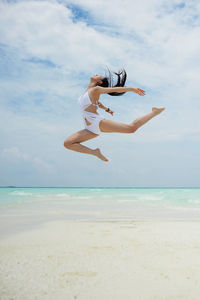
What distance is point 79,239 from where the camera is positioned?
6207 mm

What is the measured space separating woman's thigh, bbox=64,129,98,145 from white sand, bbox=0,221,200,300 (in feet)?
6.00

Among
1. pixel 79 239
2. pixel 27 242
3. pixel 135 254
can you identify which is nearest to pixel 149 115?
pixel 135 254

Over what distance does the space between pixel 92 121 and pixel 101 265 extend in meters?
2.12

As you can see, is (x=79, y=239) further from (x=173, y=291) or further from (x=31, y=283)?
(x=173, y=291)

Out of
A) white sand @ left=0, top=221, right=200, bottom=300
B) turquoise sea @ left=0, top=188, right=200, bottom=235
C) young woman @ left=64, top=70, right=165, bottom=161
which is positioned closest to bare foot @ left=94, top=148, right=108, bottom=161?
young woman @ left=64, top=70, right=165, bottom=161

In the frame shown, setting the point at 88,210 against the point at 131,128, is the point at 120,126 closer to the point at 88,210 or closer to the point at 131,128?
the point at 131,128

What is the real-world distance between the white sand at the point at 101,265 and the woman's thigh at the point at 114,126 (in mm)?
1985

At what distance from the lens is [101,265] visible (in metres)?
4.40

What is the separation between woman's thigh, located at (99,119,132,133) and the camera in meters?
4.58

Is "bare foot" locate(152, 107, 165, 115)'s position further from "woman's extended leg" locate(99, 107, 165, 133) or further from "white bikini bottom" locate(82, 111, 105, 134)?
"white bikini bottom" locate(82, 111, 105, 134)

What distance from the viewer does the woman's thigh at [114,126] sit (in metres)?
4.58

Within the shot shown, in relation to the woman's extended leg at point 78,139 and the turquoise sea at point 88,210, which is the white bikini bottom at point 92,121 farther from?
the turquoise sea at point 88,210

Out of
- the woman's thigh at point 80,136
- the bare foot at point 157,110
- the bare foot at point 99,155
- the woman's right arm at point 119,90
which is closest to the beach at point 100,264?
the bare foot at point 99,155

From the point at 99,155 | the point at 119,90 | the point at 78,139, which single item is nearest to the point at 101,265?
the point at 99,155
